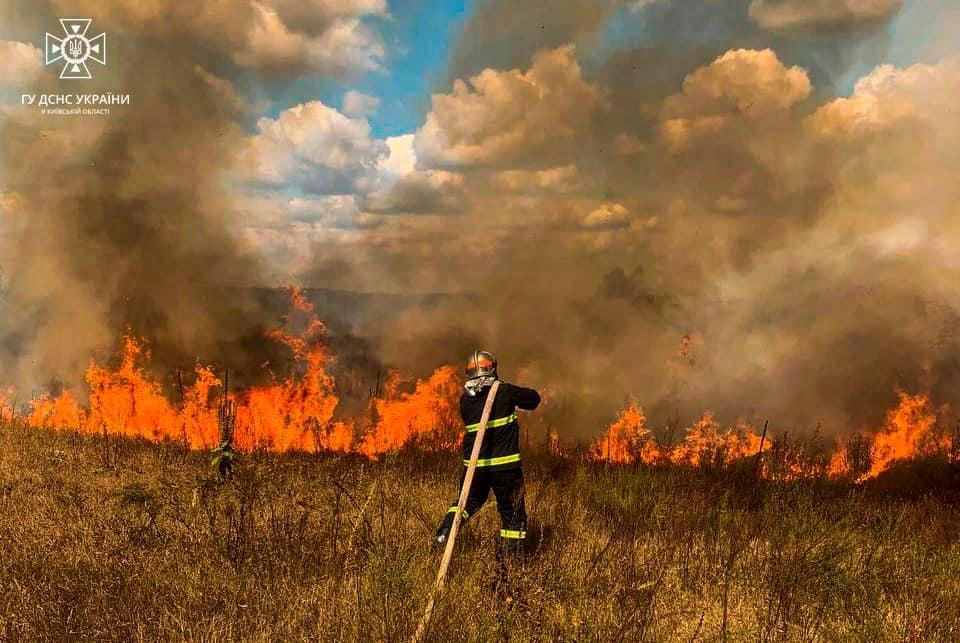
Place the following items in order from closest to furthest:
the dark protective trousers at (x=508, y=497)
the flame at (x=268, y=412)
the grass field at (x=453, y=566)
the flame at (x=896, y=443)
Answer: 1. the grass field at (x=453, y=566)
2. the dark protective trousers at (x=508, y=497)
3. the flame at (x=896, y=443)
4. the flame at (x=268, y=412)

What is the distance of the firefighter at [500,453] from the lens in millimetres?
5246

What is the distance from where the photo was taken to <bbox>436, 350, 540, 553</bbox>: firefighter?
5.25 metres

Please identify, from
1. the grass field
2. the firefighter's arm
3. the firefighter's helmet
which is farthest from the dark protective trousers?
the firefighter's helmet

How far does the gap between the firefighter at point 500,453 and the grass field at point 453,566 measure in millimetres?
321

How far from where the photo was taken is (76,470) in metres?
8.59

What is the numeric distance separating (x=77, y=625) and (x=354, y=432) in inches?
489

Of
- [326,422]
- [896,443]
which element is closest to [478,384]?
[326,422]

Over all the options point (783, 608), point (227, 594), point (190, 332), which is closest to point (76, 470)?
point (227, 594)

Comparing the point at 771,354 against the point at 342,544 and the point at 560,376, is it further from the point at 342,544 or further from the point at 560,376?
the point at 342,544

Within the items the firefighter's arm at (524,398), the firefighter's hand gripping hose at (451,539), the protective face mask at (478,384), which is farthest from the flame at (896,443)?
the firefighter's hand gripping hose at (451,539)

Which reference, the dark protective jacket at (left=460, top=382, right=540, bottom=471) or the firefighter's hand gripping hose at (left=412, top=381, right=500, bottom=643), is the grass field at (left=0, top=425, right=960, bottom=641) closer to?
the firefighter's hand gripping hose at (left=412, top=381, right=500, bottom=643)

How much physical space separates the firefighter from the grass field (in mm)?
321

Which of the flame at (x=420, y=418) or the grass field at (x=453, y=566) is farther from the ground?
the flame at (x=420, y=418)

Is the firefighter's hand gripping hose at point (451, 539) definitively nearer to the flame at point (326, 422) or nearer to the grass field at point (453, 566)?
the grass field at point (453, 566)
